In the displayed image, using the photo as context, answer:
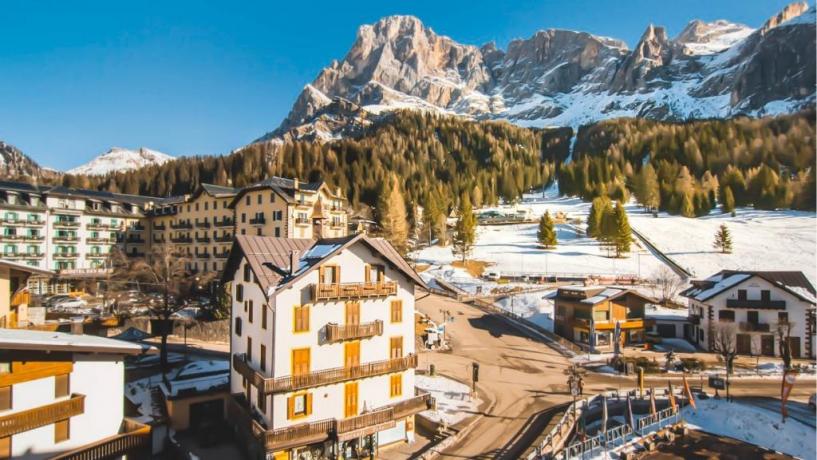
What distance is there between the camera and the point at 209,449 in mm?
25391

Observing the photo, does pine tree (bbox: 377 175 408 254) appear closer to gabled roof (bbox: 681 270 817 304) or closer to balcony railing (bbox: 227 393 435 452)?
gabled roof (bbox: 681 270 817 304)

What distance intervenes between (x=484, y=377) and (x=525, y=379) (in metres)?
3.51

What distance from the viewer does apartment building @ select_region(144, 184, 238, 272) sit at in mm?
75250

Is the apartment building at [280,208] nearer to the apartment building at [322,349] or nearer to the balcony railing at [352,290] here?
the apartment building at [322,349]

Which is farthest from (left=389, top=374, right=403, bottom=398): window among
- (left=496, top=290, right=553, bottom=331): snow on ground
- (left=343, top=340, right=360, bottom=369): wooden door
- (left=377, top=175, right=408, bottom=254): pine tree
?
(left=377, top=175, right=408, bottom=254): pine tree

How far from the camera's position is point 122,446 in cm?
1875

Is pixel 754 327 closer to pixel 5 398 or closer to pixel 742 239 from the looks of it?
pixel 742 239

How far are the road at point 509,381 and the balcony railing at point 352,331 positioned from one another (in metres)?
8.05

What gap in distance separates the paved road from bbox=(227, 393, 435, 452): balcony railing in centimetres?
363

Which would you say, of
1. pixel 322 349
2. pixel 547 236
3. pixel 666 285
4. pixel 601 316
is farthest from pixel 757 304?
pixel 547 236

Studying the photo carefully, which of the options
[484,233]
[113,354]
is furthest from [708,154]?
[113,354]

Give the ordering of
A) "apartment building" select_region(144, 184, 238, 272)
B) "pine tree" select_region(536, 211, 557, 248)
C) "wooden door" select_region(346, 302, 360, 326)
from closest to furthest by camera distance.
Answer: "wooden door" select_region(346, 302, 360, 326) < "apartment building" select_region(144, 184, 238, 272) < "pine tree" select_region(536, 211, 557, 248)

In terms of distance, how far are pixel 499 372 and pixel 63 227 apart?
77973mm

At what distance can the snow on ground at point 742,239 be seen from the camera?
7725cm
